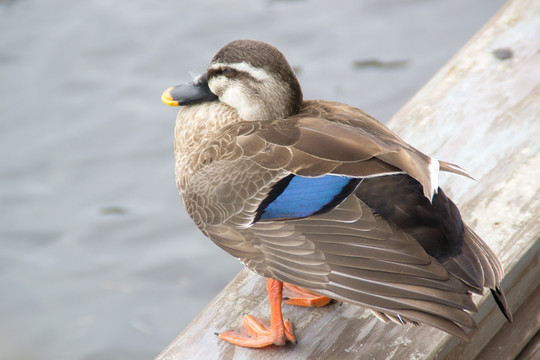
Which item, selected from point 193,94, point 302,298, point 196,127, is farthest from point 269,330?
point 193,94

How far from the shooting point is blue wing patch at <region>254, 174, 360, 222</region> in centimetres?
230

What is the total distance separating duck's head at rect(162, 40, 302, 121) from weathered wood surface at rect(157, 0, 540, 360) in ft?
1.95

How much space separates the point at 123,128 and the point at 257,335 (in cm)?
391

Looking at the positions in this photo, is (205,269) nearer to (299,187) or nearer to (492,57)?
(492,57)

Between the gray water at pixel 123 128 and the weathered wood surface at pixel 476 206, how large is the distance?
236 cm

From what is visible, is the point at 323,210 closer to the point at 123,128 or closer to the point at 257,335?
the point at 257,335

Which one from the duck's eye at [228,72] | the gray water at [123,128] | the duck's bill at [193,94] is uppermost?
the duck's eye at [228,72]

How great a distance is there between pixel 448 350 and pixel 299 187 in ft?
2.10

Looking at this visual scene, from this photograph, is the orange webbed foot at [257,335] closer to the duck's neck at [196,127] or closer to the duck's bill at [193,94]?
the duck's neck at [196,127]

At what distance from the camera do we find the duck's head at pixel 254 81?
2.74 meters

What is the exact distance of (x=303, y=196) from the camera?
2371mm

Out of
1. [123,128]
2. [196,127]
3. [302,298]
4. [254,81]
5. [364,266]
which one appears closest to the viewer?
[364,266]

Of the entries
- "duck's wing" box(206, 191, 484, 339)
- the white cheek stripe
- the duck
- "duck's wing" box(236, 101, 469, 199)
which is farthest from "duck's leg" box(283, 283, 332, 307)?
the white cheek stripe

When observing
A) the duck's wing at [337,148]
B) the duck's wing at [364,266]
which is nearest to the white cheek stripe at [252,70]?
the duck's wing at [337,148]
